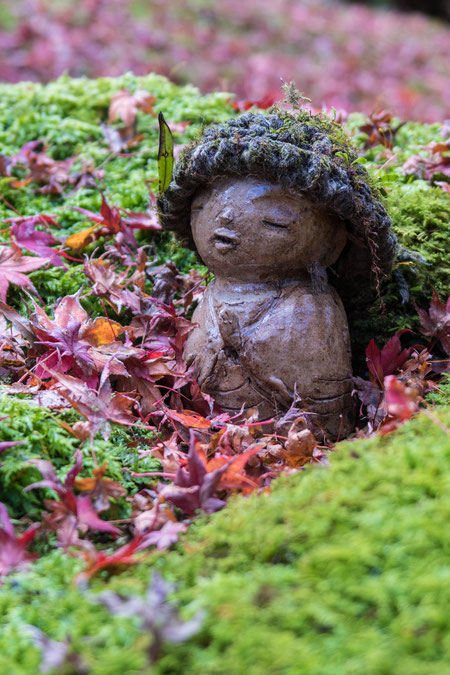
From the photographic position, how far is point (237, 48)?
457 inches

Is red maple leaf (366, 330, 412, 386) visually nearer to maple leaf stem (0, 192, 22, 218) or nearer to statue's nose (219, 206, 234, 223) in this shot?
statue's nose (219, 206, 234, 223)

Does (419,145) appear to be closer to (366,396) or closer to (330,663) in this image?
(366,396)

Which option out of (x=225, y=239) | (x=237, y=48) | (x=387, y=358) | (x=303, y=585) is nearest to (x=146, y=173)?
(x=225, y=239)

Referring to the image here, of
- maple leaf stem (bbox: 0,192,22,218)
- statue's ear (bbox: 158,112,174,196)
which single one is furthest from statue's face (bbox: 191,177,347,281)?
maple leaf stem (bbox: 0,192,22,218)

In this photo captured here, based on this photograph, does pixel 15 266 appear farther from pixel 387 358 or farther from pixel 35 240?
pixel 387 358

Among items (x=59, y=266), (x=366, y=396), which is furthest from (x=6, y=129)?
(x=366, y=396)

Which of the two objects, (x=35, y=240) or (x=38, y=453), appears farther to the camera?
(x=35, y=240)

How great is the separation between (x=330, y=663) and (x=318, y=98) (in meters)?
10.5

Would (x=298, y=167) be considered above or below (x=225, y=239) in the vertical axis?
above

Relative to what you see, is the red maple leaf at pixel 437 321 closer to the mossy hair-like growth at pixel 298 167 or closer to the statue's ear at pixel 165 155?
the mossy hair-like growth at pixel 298 167

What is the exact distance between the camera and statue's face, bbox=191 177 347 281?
2.52m

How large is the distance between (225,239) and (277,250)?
224 mm

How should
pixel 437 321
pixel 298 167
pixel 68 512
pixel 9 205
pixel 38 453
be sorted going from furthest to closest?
pixel 9 205 → pixel 437 321 → pixel 298 167 → pixel 38 453 → pixel 68 512

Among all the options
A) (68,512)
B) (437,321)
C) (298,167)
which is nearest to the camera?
(68,512)
